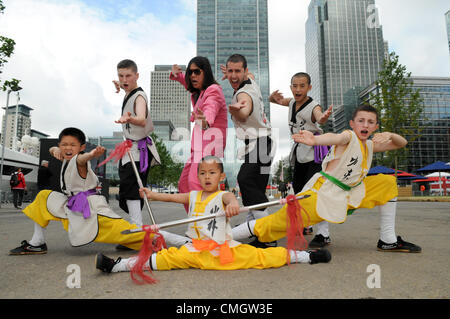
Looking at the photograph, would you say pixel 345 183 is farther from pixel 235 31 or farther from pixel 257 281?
pixel 235 31

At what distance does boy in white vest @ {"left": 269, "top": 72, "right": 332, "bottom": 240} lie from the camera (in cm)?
368

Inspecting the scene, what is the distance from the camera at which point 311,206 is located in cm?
277

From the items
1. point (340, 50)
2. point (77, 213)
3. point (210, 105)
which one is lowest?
point (77, 213)

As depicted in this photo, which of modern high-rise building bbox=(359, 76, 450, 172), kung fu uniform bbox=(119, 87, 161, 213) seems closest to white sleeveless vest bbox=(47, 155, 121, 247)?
kung fu uniform bbox=(119, 87, 161, 213)

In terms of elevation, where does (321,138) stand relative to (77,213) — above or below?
above

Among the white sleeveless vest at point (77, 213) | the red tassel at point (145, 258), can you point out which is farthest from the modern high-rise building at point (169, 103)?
the red tassel at point (145, 258)

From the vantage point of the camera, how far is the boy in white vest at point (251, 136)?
3281mm

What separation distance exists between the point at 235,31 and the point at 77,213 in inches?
4844

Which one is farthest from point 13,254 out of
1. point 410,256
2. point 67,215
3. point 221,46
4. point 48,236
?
point 221,46

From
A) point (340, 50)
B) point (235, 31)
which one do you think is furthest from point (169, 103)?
point (340, 50)

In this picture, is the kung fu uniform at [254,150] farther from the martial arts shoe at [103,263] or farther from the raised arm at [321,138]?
the martial arts shoe at [103,263]

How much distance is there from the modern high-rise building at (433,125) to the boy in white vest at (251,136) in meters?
72.4

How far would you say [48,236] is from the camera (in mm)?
4469
